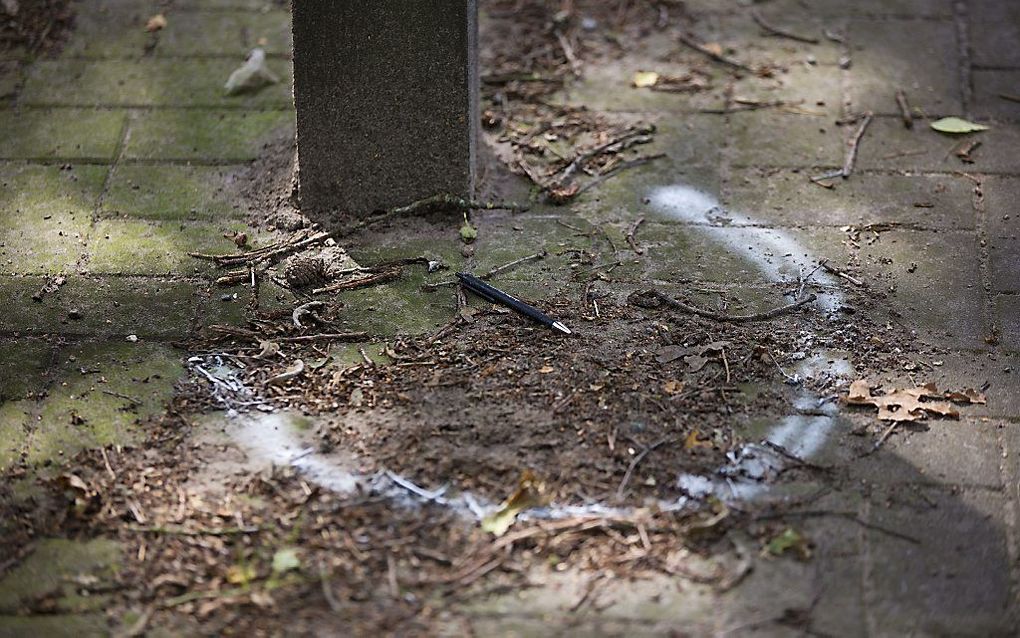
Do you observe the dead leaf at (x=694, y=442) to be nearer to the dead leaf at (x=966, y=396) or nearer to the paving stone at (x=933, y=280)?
the dead leaf at (x=966, y=396)

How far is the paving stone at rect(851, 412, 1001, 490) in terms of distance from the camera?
3.21m

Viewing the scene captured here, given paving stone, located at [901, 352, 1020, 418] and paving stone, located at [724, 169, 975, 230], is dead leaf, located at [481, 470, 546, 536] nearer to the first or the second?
paving stone, located at [901, 352, 1020, 418]

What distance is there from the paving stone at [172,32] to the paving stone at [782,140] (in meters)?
1.95

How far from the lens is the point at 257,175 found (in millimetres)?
4531

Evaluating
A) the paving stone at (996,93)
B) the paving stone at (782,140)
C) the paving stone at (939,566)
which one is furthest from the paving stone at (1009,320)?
the paving stone at (996,93)

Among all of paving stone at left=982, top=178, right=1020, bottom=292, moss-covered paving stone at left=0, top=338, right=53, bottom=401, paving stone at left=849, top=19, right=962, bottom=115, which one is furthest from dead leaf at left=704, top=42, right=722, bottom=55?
moss-covered paving stone at left=0, top=338, right=53, bottom=401

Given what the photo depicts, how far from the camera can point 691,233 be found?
13.9 feet

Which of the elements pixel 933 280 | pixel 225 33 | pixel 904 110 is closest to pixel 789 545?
pixel 933 280

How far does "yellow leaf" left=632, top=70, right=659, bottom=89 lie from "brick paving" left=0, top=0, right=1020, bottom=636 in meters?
0.08

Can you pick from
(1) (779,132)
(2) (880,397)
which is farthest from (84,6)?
(2) (880,397)

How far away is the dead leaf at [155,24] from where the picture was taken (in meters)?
5.45

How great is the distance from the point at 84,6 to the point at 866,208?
3.56 m

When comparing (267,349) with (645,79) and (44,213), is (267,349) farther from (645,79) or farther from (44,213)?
(645,79)

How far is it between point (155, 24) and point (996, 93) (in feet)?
11.7
